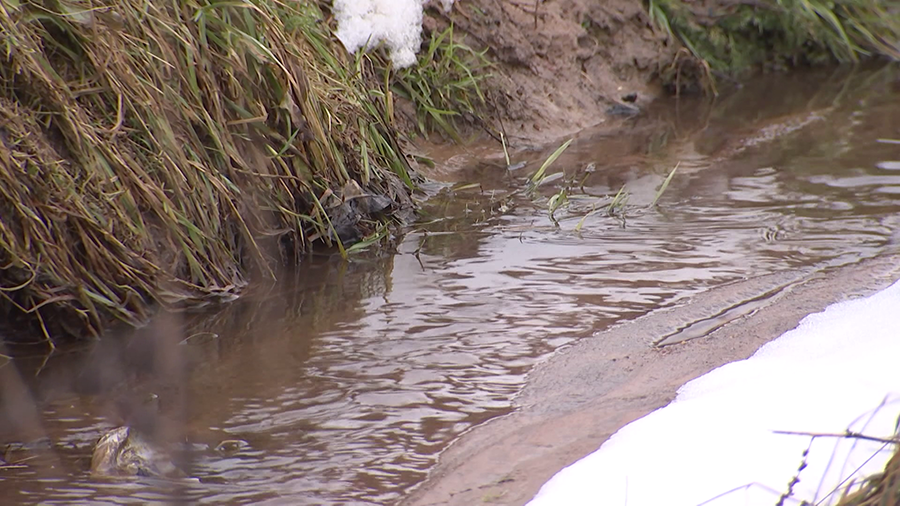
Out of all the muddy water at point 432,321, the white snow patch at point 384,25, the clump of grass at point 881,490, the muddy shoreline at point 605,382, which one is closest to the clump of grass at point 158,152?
the muddy water at point 432,321

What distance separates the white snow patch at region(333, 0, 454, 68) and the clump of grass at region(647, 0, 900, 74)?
1873mm

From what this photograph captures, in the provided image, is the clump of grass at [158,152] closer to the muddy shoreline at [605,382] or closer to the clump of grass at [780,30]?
the muddy shoreline at [605,382]

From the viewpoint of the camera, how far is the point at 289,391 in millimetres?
2361

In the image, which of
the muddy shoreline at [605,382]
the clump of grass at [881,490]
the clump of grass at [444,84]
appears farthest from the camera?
the clump of grass at [444,84]

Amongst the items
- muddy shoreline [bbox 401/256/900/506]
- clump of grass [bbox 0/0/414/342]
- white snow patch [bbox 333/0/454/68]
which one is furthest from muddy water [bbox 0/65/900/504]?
white snow patch [bbox 333/0/454/68]

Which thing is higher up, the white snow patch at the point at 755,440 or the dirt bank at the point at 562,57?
Answer: the dirt bank at the point at 562,57

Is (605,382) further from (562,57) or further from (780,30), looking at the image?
(780,30)

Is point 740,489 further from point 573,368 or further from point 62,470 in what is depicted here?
point 62,470

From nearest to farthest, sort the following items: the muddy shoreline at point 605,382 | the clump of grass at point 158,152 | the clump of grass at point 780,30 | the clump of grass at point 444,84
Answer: the muddy shoreline at point 605,382 < the clump of grass at point 158,152 < the clump of grass at point 444,84 < the clump of grass at point 780,30

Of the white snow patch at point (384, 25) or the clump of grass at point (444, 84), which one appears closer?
the white snow patch at point (384, 25)

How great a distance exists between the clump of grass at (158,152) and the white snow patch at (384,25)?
1.71ft

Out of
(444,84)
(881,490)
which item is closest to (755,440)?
(881,490)

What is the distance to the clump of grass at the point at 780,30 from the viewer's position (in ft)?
18.6

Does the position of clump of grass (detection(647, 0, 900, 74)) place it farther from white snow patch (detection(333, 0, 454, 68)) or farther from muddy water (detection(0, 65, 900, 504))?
white snow patch (detection(333, 0, 454, 68))
